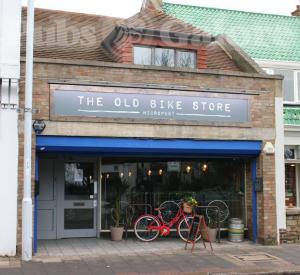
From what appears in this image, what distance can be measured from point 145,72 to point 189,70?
47.4 inches

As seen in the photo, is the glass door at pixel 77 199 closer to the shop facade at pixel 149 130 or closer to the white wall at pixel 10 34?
the shop facade at pixel 149 130

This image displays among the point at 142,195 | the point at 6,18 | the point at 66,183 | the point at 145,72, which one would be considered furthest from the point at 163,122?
the point at 6,18

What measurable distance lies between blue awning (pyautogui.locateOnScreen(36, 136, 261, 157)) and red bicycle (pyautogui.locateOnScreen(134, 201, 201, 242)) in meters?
1.71

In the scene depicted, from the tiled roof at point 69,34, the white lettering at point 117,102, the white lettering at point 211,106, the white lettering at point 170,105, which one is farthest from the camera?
the tiled roof at point 69,34

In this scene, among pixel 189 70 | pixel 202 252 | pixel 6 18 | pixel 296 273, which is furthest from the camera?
pixel 189 70

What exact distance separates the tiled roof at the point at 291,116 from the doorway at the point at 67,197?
23.0 ft

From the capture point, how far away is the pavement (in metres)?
10.0

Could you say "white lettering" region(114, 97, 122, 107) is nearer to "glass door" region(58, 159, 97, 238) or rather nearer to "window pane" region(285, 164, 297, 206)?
"glass door" region(58, 159, 97, 238)

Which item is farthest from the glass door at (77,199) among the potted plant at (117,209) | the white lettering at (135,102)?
the white lettering at (135,102)

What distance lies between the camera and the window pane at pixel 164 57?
14.3 metres

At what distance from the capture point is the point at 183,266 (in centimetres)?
1059

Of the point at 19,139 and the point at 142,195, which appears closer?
the point at 19,139

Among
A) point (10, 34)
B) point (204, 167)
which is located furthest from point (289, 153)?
point (10, 34)

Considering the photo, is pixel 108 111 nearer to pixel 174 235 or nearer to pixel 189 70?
pixel 189 70
